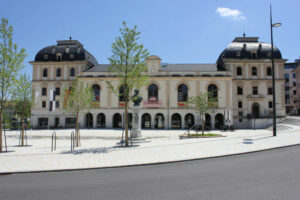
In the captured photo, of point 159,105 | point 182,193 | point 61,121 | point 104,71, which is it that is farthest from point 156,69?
point 182,193

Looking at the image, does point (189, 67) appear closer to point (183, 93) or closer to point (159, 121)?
point (183, 93)

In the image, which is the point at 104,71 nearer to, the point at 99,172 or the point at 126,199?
the point at 99,172

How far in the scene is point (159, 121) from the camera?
1383 inches

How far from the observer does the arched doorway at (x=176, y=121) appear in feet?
114

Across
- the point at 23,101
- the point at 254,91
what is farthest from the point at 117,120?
the point at 254,91

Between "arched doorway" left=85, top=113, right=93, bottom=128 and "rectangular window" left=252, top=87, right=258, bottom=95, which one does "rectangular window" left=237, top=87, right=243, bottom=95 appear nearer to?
"rectangular window" left=252, top=87, right=258, bottom=95

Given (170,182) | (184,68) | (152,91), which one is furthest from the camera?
(184,68)

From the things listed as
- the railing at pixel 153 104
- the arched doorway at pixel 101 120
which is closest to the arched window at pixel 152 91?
the railing at pixel 153 104

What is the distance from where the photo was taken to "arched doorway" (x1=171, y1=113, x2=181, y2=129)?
1371 inches

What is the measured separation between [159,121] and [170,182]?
A: 29.3 m

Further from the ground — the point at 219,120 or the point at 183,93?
the point at 183,93

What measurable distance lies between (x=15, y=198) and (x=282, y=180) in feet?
23.9

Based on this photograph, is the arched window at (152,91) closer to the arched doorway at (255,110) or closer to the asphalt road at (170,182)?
the arched doorway at (255,110)

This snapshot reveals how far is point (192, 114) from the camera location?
34594mm
